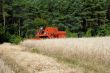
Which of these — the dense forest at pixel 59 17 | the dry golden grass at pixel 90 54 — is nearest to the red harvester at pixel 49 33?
the dry golden grass at pixel 90 54

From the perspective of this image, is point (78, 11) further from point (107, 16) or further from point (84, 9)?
point (107, 16)

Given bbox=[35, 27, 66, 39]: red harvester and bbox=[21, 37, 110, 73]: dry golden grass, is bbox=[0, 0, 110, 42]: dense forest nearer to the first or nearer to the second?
bbox=[35, 27, 66, 39]: red harvester

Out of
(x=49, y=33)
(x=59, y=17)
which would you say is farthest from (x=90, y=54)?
(x=59, y=17)

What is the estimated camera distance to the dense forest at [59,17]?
4337cm

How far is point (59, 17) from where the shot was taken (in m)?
45.5

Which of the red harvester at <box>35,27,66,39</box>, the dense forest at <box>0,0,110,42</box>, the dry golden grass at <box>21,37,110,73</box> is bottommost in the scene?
the dense forest at <box>0,0,110,42</box>

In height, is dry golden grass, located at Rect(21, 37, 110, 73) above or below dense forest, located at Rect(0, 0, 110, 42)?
above

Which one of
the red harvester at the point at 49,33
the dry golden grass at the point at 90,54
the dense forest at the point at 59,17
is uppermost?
the dry golden grass at the point at 90,54

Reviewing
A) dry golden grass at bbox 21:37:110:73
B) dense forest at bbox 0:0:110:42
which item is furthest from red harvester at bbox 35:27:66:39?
dense forest at bbox 0:0:110:42

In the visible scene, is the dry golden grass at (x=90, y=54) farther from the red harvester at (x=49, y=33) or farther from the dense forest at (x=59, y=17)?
the dense forest at (x=59, y=17)

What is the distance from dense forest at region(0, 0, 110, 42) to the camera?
43366 millimetres

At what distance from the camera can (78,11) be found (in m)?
46.1

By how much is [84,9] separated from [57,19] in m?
4.12

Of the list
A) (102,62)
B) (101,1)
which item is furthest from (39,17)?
(102,62)
